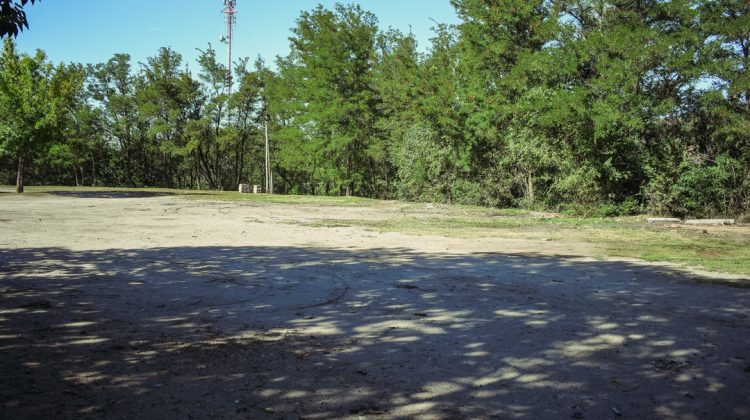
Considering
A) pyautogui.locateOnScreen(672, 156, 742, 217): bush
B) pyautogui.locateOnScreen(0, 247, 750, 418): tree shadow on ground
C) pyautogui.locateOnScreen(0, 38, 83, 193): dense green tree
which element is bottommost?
pyautogui.locateOnScreen(0, 247, 750, 418): tree shadow on ground

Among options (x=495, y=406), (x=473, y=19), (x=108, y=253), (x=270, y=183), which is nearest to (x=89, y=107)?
(x=270, y=183)

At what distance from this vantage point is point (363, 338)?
13.2ft

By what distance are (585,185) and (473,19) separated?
34.0 feet

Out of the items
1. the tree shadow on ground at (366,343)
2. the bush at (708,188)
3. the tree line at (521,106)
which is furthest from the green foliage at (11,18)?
the bush at (708,188)

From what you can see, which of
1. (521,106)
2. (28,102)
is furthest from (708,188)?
(28,102)

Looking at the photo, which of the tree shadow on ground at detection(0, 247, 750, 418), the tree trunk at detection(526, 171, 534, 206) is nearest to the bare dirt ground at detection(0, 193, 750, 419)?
the tree shadow on ground at detection(0, 247, 750, 418)

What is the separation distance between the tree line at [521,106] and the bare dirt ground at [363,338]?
36.4 feet

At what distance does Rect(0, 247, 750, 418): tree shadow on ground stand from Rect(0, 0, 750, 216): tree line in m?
12.0

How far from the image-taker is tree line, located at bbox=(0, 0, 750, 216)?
16.0m

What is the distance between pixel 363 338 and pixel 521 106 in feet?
54.2

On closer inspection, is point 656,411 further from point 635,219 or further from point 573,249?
point 635,219

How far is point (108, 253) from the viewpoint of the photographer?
25.9 ft

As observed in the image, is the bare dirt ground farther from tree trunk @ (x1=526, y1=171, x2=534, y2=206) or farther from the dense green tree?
the dense green tree

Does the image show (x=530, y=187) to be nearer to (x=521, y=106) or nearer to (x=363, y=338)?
(x=521, y=106)
